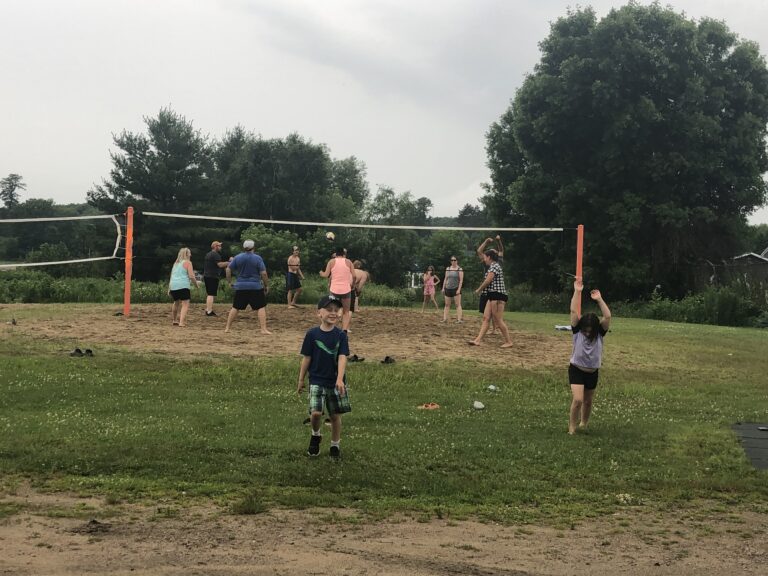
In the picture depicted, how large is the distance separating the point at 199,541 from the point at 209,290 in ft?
43.8

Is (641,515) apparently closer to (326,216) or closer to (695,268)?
(695,268)

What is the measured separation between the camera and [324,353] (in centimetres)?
625

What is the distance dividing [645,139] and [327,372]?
30.0 meters

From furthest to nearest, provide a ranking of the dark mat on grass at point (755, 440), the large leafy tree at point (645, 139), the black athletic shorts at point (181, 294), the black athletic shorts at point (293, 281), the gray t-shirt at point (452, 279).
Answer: the large leafy tree at point (645, 139) < the black athletic shorts at point (293, 281) < the gray t-shirt at point (452, 279) < the black athletic shorts at point (181, 294) < the dark mat on grass at point (755, 440)

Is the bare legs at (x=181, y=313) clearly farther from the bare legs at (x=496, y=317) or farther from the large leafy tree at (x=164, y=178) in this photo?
the large leafy tree at (x=164, y=178)

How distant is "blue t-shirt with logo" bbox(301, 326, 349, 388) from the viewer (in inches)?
245

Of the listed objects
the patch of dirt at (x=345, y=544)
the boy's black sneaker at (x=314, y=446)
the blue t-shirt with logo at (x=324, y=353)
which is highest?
the blue t-shirt with logo at (x=324, y=353)

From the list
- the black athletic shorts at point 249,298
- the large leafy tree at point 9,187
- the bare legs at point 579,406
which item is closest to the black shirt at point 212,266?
the black athletic shorts at point 249,298

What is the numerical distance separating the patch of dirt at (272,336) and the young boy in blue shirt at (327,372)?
5301 millimetres

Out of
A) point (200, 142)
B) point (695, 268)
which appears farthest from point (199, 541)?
point (200, 142)

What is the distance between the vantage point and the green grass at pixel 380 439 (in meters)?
5.31

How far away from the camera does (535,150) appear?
35.4 metres

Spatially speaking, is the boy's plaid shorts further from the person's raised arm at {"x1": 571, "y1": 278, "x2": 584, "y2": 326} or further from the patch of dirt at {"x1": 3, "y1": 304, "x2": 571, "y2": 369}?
the patch of dirt at {"x1": 3, "y1": 304, "x2": 571, "y2": 369}

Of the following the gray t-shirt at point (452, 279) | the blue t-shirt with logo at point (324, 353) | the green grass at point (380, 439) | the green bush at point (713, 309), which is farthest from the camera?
the green bush at point (713, 309)
